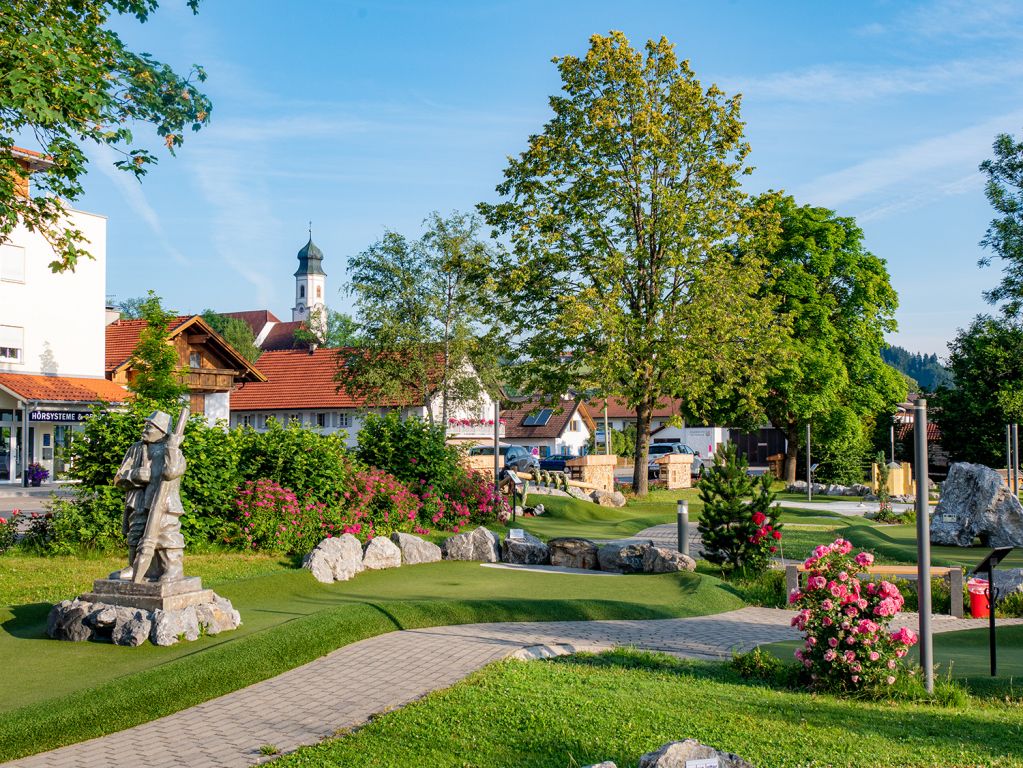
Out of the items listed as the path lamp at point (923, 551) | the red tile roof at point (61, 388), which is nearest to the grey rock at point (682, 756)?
the path lamp at point (923, 551)

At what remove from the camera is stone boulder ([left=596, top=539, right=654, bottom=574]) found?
599 inches

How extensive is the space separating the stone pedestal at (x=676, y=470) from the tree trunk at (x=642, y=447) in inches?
237

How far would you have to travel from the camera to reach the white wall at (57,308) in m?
34.8

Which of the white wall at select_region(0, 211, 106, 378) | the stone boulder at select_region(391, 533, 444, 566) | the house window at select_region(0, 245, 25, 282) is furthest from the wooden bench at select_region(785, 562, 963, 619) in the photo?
the house window at select_region(0, 245, 25, 282)

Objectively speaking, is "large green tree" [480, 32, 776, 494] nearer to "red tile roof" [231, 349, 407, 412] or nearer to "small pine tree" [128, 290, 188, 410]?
"small pine tree" [128, 290, 188, 410]

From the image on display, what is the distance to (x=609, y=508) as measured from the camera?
1070 inches

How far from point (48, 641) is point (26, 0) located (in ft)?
26.8

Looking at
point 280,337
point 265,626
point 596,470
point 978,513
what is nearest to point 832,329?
point 596,470

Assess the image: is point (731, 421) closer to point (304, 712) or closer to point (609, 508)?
point (609, 508)

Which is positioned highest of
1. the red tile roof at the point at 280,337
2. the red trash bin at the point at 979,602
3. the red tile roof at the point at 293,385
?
the red tile roof at the point at 280,337

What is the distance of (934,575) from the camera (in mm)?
12977

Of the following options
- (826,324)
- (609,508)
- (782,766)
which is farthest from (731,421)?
(782,766)

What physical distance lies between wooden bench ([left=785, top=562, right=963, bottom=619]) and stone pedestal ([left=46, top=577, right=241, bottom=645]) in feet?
24.6

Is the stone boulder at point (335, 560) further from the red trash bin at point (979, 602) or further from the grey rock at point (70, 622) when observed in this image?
the red trash bin at point (979, 602)
